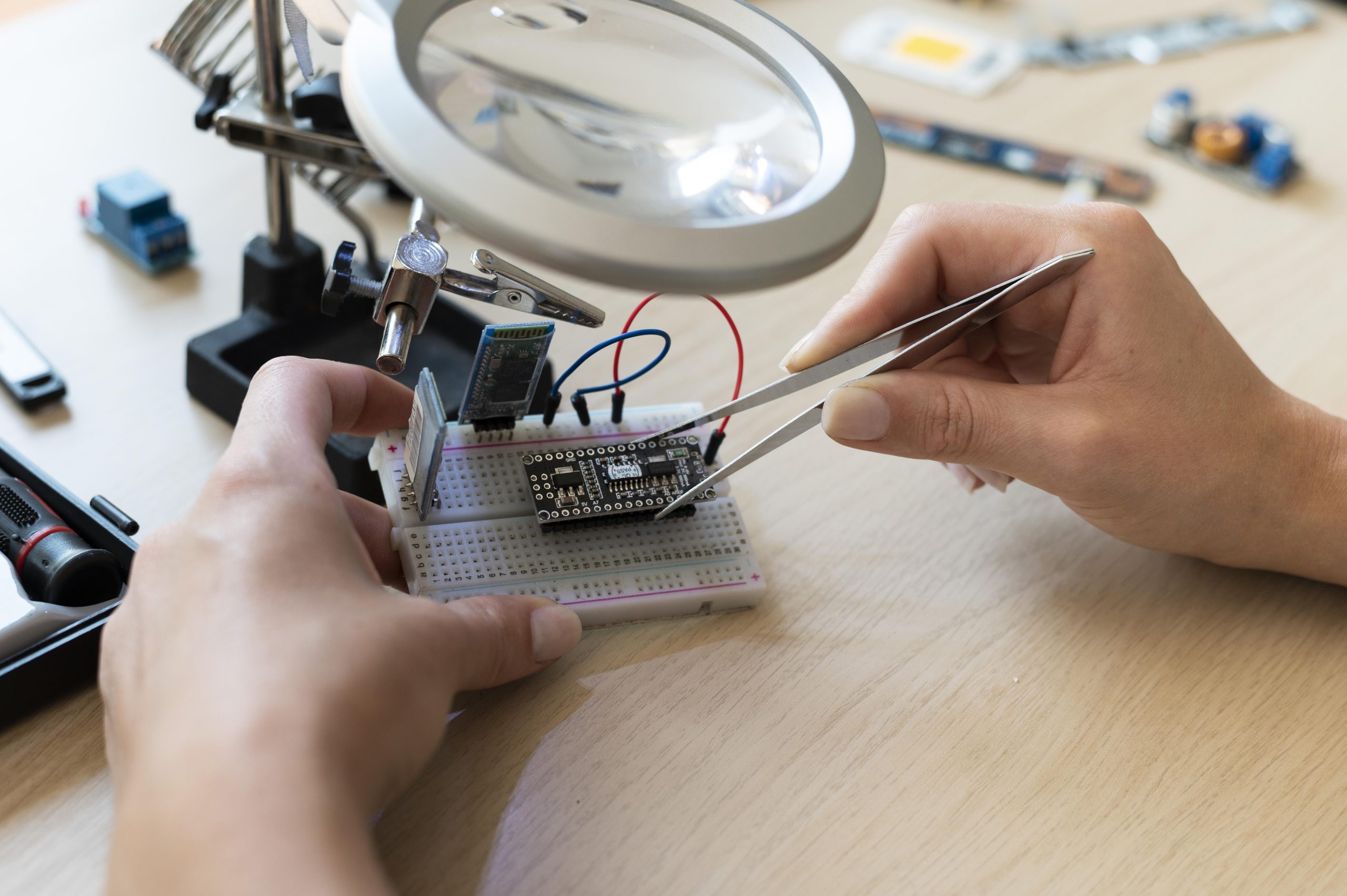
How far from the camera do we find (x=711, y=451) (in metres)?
0.98

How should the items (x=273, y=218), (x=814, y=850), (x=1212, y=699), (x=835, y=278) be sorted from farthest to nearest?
(x=835, y=278)
(x=273, y=218)
(x=1212, y=699)
(x=814, y=850)

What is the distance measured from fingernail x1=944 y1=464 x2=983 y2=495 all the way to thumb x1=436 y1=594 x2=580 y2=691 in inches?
16.8

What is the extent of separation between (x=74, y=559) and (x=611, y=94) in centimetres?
51

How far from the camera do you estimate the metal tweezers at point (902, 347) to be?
2.92ft

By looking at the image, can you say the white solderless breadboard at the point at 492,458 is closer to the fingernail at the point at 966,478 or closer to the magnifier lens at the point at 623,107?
the fingernail at the point at 966,478

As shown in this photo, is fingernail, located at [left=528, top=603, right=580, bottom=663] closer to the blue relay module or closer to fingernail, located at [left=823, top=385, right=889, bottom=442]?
fingernail, located at [left=823, top=385, right=889, bottom=442]

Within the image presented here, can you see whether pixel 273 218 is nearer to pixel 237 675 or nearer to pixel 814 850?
pixel 237 675

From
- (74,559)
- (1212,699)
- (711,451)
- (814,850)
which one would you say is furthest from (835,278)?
(74,559)

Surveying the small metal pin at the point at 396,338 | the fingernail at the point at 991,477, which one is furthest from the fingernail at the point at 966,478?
the small metal pin at the point at 396,338

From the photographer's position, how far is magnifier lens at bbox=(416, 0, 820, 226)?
1.96ft

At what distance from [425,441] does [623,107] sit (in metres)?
0.31

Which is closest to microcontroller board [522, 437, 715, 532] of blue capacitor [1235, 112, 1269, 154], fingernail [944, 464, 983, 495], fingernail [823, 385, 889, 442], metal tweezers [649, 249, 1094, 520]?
metal tweezers [649, 249, 1094, 520]

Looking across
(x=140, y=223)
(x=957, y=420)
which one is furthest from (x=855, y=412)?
(x=140, y=223)

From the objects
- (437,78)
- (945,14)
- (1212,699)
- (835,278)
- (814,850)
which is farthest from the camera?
(945,14)
